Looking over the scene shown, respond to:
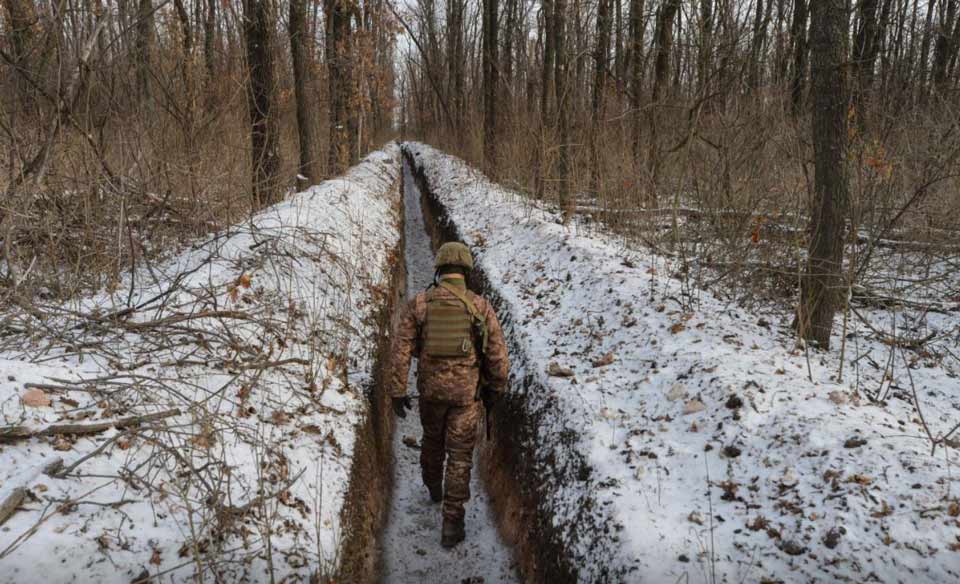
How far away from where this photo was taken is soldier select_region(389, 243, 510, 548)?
3686mm

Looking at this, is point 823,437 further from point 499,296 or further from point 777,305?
point 499,296

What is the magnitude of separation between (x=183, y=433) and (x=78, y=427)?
45 cm

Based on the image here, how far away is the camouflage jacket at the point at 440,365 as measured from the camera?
371 cm

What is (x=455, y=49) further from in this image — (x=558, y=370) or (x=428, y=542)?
(x=428, y=542)

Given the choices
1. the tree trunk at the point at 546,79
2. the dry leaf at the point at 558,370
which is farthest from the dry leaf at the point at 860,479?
the tree trunk at the point at 546,79

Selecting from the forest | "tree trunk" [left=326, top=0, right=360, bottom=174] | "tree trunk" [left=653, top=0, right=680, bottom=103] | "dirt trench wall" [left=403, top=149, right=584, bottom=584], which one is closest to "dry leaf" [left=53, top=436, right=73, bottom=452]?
the forest

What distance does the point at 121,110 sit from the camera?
15.1 feet

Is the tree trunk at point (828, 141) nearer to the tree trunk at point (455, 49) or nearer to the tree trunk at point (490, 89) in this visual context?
the tree trunk at point (490, 89)

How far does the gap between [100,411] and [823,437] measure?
144 inches

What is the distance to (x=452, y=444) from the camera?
3.77 m

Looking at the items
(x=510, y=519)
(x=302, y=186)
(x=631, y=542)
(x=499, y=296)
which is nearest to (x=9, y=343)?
(x=510, y=519)

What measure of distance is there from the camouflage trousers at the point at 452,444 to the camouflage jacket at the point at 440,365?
12cm

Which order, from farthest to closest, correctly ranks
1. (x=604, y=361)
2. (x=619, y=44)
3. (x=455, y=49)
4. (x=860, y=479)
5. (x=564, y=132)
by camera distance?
1. (x=455, y=49)
2. (x=619, y=44)
3. (x=564, y=132)
4. (x=604, y=361)
5. (x=860, y=479)

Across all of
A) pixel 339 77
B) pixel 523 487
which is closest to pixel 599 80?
pixel 339 77
